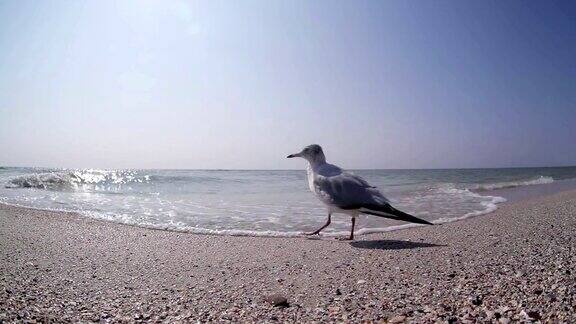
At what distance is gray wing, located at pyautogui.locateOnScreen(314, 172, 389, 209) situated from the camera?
4.62m

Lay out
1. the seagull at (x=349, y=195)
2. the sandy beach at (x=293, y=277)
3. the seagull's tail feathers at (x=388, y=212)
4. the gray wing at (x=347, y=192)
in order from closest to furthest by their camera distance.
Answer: the sandy beach at (x=293, y=277) < the seagull's tail feathers at (x=388, y=212) < the seagull at (x=349, y=195) < the gray wing at (x=347, y=192)

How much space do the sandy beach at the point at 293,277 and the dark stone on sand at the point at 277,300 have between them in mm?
18

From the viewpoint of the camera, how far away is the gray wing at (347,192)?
4625 mm

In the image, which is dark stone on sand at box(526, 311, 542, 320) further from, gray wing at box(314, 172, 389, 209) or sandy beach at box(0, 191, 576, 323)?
gray wing at box(314, 172, 389, 209)

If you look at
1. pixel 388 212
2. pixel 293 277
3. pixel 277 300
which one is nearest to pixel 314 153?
pixel 388 212

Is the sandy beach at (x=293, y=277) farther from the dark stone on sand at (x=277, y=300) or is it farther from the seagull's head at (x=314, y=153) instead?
the seagull's head at (x=314, y=153)

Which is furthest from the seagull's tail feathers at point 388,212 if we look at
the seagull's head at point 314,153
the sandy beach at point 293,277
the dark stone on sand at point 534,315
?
the dark stone on sand at point 534,315

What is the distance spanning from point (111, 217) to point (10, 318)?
5242 mm

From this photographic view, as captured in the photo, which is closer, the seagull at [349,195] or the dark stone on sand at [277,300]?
the dark stone on sand at [277,300]

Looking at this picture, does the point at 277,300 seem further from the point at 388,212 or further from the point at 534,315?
the point at 388,212

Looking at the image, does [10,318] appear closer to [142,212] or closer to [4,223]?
[4,223]

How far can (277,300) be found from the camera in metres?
2.31

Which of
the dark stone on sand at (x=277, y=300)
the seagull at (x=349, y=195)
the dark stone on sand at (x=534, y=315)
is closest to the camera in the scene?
the dark stone on sand at (x=534, y=315)

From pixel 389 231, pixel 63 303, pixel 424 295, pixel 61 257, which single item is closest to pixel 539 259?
pixel 424 295
